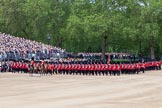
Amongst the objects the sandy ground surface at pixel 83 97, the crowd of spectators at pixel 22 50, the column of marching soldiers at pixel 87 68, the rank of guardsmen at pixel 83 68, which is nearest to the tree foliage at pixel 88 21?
the crowd of spectators at pixel 22 50

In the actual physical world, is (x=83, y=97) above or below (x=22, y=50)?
below

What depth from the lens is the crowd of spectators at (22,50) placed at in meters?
51.3

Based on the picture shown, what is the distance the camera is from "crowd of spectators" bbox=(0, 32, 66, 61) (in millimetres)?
51344

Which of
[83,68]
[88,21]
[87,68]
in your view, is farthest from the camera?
[88,21]

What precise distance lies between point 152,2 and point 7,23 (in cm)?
2440

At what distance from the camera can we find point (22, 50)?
53.9 metres

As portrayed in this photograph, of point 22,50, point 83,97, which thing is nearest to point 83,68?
point 22,50

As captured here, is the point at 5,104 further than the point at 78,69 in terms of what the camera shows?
No

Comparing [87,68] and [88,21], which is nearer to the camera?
[87,68]

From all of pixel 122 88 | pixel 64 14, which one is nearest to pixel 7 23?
pixel 64 14

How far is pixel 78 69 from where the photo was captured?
137ft

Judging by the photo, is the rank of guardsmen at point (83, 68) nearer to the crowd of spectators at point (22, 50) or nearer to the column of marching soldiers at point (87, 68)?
the column of marching soldiers at point (87, 68)

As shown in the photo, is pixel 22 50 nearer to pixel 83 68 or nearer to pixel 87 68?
pixel 83 68

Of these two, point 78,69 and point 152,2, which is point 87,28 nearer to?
point 152,2
